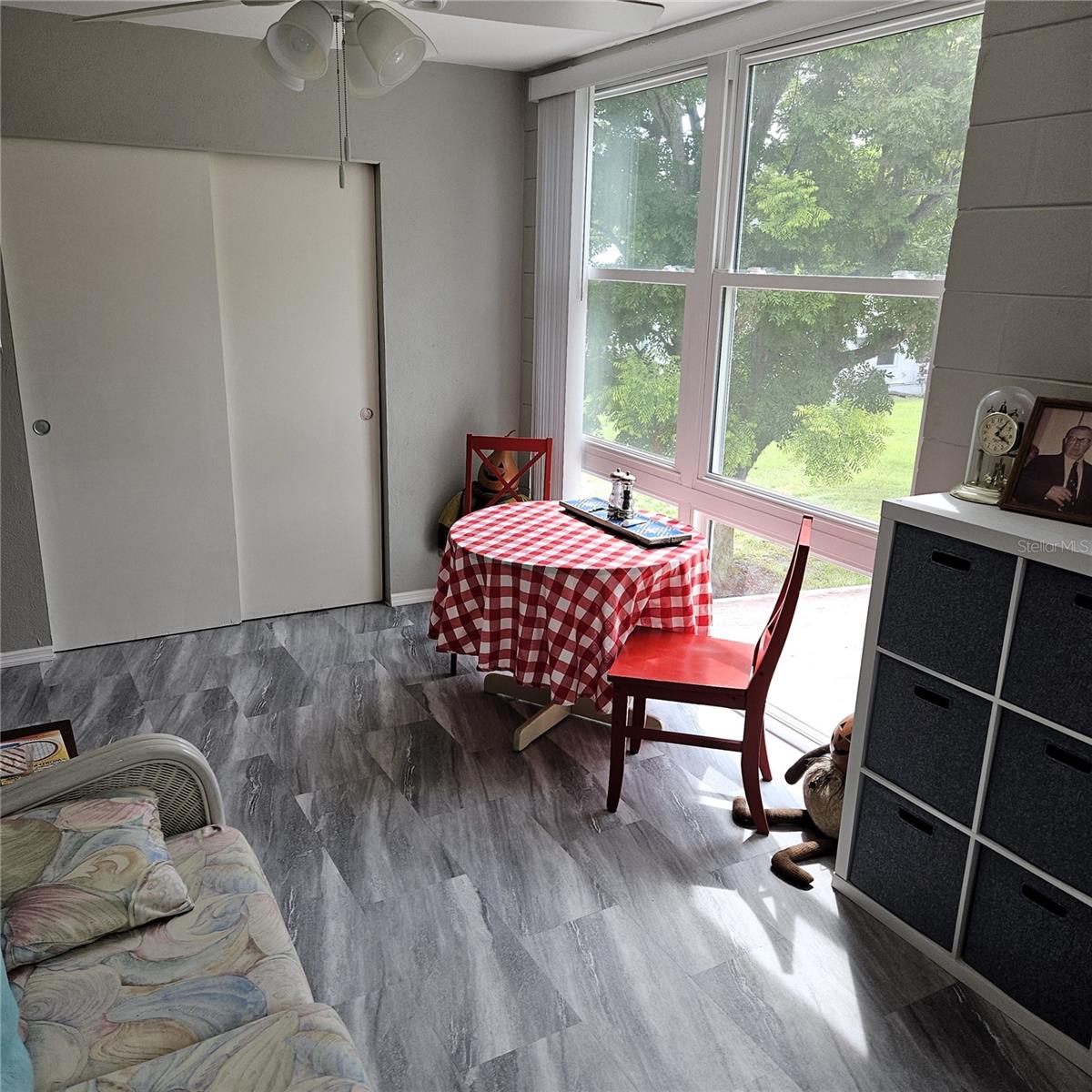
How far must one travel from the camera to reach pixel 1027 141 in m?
2.18

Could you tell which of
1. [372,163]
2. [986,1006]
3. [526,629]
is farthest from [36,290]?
[986,1006]

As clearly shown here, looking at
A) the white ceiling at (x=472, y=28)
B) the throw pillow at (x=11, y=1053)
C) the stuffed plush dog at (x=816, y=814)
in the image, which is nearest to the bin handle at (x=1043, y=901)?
the stuffed plush dog at (x=816, y=814)

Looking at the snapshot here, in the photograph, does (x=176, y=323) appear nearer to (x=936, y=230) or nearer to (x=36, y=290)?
(x=36, y=290)

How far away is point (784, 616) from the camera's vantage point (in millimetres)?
2527

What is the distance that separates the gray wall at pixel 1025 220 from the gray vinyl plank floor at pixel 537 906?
4.23 ft

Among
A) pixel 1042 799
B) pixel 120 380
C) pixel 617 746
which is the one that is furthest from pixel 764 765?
pixel 120 380

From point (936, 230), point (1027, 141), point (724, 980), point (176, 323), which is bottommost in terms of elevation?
point (724, 980)

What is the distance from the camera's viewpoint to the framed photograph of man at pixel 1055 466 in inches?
78.9

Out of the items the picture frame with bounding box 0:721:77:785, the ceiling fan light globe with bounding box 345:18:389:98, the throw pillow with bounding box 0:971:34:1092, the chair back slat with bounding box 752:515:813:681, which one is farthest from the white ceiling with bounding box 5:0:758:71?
the throw pillow with bounding box 0:971:34:1092

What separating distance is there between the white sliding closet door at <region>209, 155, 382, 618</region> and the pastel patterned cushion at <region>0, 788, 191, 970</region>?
8.12ft

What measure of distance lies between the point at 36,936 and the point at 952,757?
73.8 inches

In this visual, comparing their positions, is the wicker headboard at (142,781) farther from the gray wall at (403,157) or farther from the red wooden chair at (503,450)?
the red wooden chair at (503,450)

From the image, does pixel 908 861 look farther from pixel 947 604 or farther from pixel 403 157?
pixel 403 157

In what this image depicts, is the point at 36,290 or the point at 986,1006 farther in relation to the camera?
the point at 36,290
